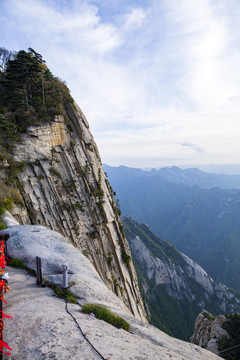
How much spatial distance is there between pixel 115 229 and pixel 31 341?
104ft

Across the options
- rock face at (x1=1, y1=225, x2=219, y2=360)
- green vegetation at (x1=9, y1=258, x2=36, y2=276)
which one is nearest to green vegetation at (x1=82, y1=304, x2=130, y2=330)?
rock face at (x1=1, y1=225, x2=219, y2=360)

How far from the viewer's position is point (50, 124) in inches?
1164

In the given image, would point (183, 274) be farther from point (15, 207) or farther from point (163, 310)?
point (15, 207)

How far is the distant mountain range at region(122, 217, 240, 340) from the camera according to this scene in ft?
353

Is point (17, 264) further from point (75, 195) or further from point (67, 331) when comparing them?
point (75, 195)

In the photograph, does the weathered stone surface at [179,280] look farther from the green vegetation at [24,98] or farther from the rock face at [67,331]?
the rock face at [67,331]

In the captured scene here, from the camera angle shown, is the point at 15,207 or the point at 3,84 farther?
the point at 3,84

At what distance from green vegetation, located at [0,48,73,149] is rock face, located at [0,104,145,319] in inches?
59.3

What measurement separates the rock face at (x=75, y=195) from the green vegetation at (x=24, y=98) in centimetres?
151

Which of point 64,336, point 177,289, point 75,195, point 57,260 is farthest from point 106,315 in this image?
point 177,289

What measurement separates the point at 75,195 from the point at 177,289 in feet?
417

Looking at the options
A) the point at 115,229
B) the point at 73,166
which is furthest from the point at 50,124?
the point at 115,229

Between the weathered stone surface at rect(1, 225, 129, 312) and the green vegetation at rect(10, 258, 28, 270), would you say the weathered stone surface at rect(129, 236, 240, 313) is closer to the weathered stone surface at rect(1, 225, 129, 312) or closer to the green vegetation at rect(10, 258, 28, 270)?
the weathered stone surface at rect(1, 225, 129, 312)

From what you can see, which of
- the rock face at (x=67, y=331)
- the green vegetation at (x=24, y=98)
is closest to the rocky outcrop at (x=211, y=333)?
the rock face at (x=67, y=331)
